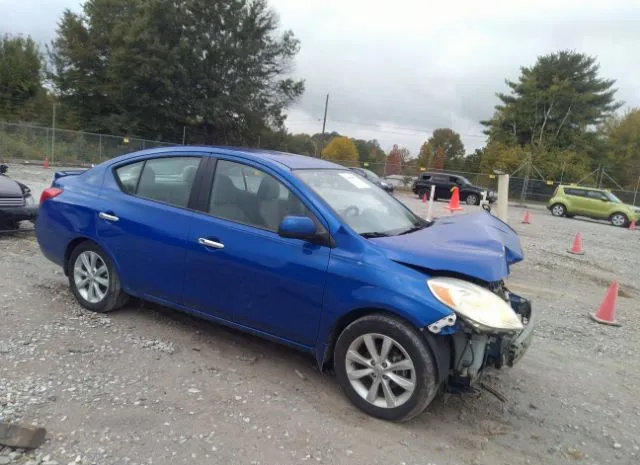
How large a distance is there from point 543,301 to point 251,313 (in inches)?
188

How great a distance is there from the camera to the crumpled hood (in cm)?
328

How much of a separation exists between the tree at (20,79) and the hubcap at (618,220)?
4278 cm

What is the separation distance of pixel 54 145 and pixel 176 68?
15541 millimetres

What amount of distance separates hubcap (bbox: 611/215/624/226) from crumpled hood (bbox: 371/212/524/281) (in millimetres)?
23411

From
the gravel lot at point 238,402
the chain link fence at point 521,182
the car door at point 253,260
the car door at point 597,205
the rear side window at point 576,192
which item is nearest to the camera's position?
the gravel lot at point 238,402

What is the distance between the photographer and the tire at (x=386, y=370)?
3.20 meters

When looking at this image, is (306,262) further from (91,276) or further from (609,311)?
(609,311)

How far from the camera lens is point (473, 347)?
3240mm

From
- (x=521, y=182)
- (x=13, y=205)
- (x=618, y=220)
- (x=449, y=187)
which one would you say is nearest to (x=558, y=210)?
(x=618, y=220)

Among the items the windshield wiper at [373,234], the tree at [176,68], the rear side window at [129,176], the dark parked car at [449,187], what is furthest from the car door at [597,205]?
the tree at [176,68]

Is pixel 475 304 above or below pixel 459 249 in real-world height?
below

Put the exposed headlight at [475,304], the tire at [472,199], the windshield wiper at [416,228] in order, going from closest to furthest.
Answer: the exposed headlight at [475,304] → the windshield wiper at [416,228] → the tire at [472,199]

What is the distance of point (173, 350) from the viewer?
13.7 ft

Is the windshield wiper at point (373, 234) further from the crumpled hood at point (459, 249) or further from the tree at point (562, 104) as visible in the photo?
the tree at point (562, 104)
